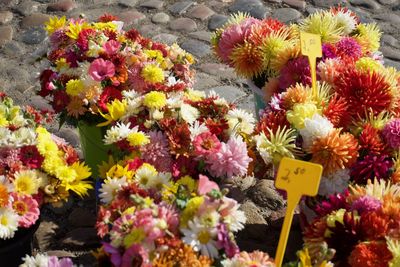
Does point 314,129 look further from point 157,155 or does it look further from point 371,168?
point 157,155

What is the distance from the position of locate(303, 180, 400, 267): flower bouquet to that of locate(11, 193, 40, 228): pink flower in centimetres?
80

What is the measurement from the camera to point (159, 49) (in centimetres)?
265

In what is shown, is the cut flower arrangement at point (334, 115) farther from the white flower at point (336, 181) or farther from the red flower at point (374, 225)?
the red flower at point (374, 225)

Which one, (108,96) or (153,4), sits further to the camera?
(153,4)

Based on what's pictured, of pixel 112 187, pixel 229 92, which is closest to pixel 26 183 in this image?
pixel 112 187

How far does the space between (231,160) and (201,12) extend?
8.65 ft

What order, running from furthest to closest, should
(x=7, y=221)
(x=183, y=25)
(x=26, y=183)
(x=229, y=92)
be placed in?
(x=183, y=25) → (x=229, y=92) → (x=26, y=183) → (x=7, y=221)

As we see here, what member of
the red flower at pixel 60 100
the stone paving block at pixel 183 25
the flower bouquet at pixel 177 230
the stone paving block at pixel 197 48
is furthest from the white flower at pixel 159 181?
the stone paving block at pixel 183 25

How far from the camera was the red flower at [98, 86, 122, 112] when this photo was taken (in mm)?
2398

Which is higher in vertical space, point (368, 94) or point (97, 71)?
point (368, 94)

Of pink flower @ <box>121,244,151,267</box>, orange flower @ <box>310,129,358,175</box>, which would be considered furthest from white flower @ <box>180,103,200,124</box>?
pink flower @ <box>121,244,151,267</box>

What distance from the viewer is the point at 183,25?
4.26 m

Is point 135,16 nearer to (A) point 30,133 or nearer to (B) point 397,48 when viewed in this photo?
(B) point 397,48

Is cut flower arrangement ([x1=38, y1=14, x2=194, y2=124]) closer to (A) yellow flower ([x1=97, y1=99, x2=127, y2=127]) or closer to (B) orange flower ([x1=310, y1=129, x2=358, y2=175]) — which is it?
(A) yellow flower ([x1=97, y1=99, x2=127, y2=127])
